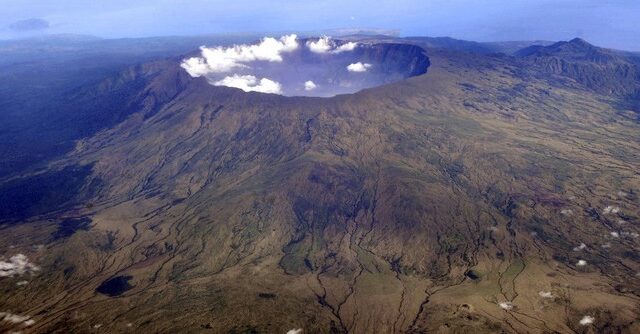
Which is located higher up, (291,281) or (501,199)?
(501,199)

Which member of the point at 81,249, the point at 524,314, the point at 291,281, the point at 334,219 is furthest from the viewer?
the point at 334,219

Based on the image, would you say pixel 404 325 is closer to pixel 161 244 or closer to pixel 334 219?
pixel 334 219

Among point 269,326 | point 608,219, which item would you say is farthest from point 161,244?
point 608,219

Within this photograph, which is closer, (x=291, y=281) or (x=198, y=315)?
(x=198, y=315)

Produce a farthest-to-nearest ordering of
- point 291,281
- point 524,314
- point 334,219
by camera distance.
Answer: point 334,219 < point 291,281 < point 524,314

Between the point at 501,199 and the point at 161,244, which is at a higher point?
the point at 501,199

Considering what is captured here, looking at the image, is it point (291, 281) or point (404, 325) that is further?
point (291, 281)

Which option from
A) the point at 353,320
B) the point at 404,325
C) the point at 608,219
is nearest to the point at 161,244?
the point at 353,320

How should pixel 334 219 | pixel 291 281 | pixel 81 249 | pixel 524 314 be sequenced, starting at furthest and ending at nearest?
pixel 334 219 < pixel 81 249 < pixel 291 281 < pixel 524 314

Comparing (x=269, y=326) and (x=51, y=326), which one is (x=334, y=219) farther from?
(x=51, y=326)
